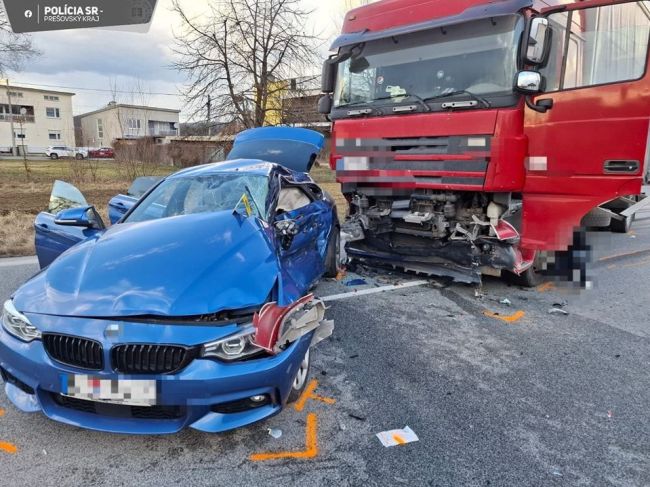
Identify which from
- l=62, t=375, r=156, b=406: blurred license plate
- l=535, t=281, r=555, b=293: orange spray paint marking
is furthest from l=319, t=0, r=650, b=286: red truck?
l=62, t=375, r=156, b=406: blurred license plate

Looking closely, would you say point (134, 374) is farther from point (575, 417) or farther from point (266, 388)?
point (575, 417)

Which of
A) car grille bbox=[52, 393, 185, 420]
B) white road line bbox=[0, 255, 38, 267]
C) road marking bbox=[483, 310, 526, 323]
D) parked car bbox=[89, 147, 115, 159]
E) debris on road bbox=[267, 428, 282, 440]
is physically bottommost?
debris on road bbox=[267, 428, 282, 440]

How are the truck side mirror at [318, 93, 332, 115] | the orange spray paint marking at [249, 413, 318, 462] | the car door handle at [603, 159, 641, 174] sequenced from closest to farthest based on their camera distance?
the orange spray paint marking at [249, 413, 318, 462] → the car door handle at [603, 159, 641, 174] → the truck side mirror at [318, 93, 332, 115]

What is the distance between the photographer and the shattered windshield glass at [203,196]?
3.92 metres

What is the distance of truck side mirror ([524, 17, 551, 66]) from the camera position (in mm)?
4461

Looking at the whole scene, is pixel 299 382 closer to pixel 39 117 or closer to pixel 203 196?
pixel 203 196

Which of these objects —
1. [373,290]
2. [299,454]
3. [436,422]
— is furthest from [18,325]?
[373,290]

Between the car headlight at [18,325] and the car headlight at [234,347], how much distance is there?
3.11ft

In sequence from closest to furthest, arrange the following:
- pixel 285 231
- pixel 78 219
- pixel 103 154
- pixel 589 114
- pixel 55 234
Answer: pixel 285 231
pixel 78 219
pixel 55 234
pixel 589 114
pixel 103 154

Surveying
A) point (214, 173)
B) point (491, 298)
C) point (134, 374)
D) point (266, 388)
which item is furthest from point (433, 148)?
point (134, 374)

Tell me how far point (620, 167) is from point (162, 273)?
13.9ft

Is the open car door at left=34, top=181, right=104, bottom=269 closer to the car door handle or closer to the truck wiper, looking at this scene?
the truck wiper

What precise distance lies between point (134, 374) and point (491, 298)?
4119 millimetres

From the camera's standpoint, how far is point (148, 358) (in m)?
2.31
